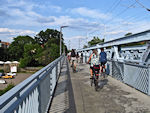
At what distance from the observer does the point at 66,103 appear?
513 centimetres

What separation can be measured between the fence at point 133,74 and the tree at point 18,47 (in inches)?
3066

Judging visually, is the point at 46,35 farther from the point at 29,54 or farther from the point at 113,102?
the point at 113,102

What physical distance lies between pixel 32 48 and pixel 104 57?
64.8 metres

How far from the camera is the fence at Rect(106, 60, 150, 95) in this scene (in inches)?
241

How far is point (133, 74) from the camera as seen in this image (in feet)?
23.8

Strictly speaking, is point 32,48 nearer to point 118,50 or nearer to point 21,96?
point 118,50

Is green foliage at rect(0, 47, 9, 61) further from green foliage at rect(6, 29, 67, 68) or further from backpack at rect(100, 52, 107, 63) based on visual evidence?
backpack at rect(100, 52, 107, 63)

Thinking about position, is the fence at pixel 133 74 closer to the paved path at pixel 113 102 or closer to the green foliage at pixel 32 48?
the paved path at pixel 113 102

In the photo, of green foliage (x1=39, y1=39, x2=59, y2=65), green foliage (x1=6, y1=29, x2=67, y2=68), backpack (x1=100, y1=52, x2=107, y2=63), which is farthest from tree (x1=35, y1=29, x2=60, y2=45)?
backpack (x1=100, y1=52, x2=107, y2=63)

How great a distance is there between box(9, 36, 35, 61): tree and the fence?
77866 mm

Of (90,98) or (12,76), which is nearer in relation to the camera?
(90,98)

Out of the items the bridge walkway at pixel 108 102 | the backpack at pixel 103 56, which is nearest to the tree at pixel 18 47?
the backpack at pixel 103 56

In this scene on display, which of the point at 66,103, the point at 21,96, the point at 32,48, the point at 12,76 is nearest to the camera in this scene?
the point at 21,96

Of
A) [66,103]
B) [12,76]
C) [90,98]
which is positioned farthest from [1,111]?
[12,76]
